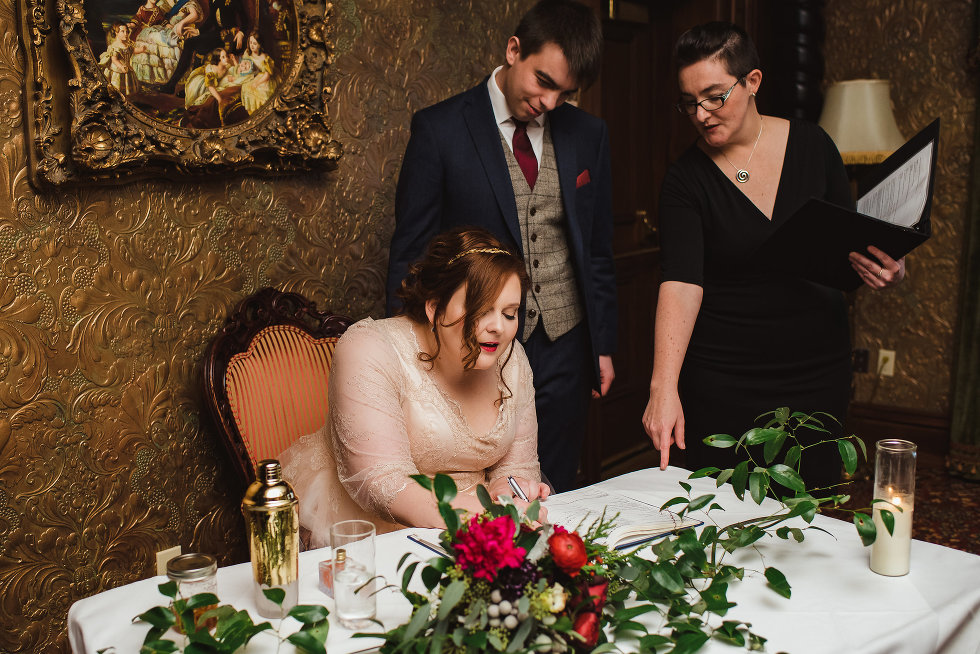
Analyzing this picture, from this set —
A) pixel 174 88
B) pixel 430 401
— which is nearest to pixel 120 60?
pixel 174 88

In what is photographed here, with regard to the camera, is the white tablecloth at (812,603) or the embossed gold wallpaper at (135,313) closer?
the white tablecloth at (812,603)

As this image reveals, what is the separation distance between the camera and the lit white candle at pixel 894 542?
1303 mm

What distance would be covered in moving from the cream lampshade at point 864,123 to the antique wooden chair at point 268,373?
259cm

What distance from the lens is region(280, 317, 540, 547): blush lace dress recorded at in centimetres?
179

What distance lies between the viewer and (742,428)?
2.22 meters

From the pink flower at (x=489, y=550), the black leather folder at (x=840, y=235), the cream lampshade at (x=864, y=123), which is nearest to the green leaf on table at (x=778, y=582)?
the pink flower at (x=489, y=550)

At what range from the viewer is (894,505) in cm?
131

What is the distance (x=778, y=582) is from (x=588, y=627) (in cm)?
37

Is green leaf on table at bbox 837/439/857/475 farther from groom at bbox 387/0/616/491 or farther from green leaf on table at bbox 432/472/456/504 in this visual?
groom at bbox 387/0/616/491

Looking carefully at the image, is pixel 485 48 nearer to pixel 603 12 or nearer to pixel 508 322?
pixel 603 12

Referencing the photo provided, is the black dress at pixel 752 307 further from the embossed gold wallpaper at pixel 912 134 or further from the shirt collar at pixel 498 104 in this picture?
the embossed gold wallpaper at pixel 912 134

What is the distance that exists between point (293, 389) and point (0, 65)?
1031 millimetres

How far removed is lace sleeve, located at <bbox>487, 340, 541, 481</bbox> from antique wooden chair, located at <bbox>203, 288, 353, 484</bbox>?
58cm

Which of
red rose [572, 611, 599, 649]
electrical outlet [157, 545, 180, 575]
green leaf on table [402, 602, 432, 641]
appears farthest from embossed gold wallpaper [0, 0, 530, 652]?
red rose [572, 611, 599, 649]
